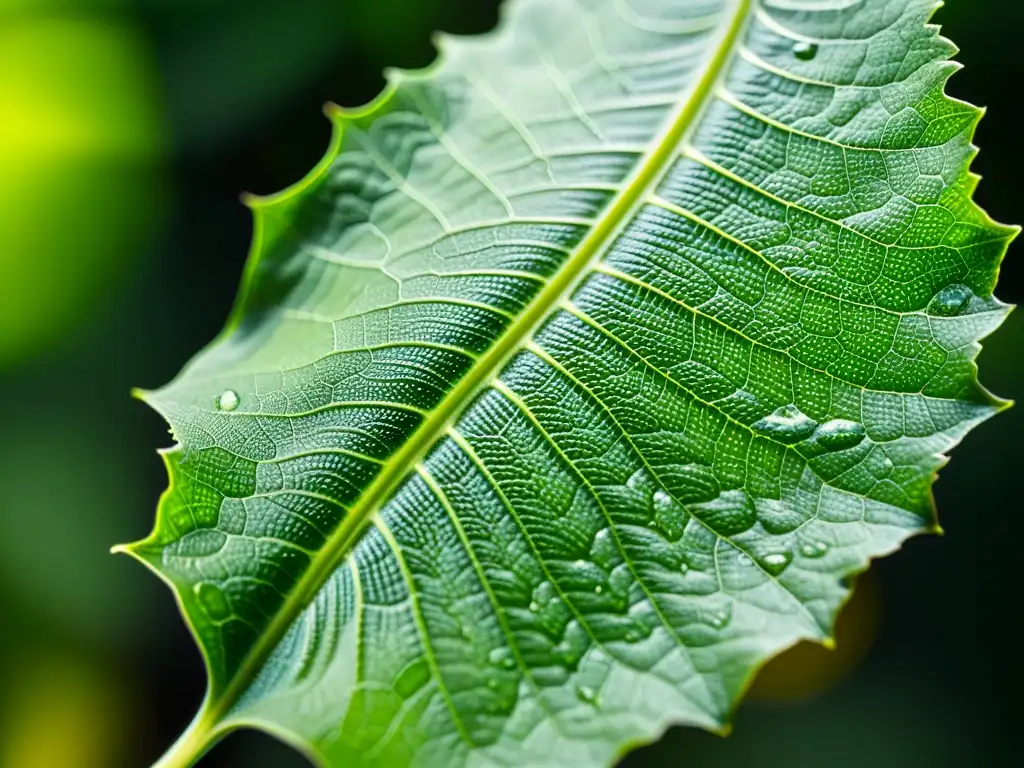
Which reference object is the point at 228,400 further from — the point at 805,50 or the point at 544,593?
the point at 805,50

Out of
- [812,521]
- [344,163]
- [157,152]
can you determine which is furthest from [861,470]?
[157,152]

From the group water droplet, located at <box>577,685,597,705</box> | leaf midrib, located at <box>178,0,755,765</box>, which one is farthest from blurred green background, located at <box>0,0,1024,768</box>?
water droplet, located at <box>577,685,597,705</box>

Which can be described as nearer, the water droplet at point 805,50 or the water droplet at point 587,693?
the water droplet at point 587,693

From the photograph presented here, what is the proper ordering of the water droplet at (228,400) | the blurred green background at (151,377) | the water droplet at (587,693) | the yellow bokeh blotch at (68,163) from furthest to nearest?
the yellow bokeh blotch at (68,163)
the blurred green background at (151,377)
the water droplet at (228,400)
the water droplet at (587,693)

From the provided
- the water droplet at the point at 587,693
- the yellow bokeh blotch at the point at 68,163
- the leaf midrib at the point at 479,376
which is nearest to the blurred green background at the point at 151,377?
the yellow bokeh blotch at the point at 68,163

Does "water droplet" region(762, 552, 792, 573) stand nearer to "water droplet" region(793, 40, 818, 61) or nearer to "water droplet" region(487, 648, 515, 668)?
"water droplet" region(487, 648, 515, 668)

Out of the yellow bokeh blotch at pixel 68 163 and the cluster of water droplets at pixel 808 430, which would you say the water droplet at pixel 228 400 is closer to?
the cluster of water droplets at pixel 808 430

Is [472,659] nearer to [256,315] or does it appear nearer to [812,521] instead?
[812,521]
